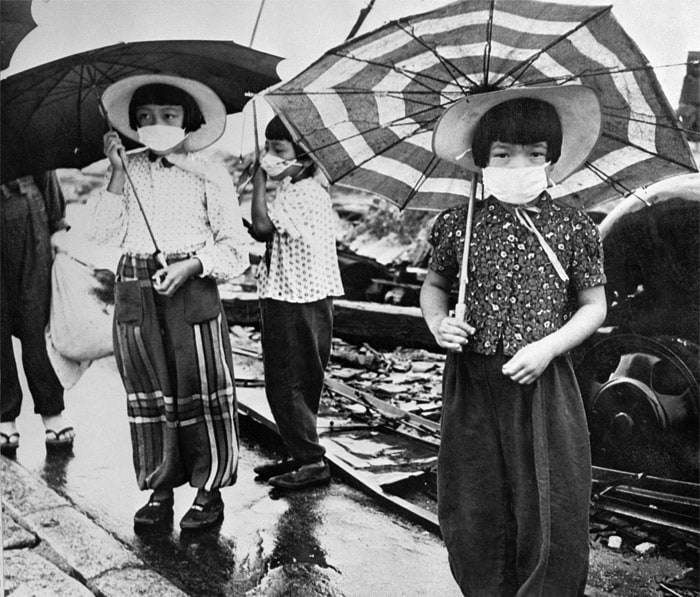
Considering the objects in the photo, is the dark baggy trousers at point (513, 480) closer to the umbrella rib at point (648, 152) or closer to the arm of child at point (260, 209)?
the umbrella rib at point (648, 152)

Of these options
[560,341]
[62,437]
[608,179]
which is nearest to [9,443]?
[62,437]

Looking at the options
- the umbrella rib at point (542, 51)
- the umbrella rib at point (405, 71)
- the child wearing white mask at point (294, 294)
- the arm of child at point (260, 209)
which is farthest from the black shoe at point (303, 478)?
the umbrella rib at point (542, 51)

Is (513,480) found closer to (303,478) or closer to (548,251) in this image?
(548,251)

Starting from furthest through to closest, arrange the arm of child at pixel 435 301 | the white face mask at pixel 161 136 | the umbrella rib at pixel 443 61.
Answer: the white face mask at pixel 161 136 < the arm of child at pixel 435 301 < the umbrella rib at pixel 443 61

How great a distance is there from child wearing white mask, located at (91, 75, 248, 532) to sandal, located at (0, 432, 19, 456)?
33.4 inches

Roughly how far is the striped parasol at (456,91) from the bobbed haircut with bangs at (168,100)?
2.04 ft

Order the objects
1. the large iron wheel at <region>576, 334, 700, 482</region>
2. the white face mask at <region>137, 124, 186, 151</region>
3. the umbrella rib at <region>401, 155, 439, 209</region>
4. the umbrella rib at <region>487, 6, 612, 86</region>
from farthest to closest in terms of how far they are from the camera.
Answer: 1. the white face mask at <region>137, 124, 186, 151</region>
2. the large iron wheel at <region>576, 334, 700, 482</region>
3. the umbrella rib at <region>401, 155, 439, 209</region>
4. the umbrella rib at <region>487, 6, 612, 86</region>

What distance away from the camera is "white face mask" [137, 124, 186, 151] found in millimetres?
2988

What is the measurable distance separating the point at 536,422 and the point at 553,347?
235 millimetres

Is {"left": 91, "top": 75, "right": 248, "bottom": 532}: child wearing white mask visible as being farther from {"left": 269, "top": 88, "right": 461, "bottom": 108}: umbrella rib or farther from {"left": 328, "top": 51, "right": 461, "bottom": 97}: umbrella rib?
{"left": 328, "top": 51, "right": 461, "bottom": 97}: umbrella rib

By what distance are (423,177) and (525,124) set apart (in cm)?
44

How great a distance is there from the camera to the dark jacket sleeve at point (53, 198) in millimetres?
3439

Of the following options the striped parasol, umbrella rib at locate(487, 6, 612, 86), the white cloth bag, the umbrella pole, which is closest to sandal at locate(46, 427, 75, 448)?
the white cloth bag

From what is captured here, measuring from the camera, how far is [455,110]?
2311 mm
